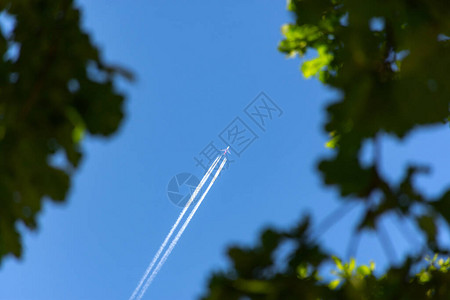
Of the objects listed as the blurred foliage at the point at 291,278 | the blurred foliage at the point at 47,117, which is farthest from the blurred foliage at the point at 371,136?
the blurred foliage at the point at 47,117

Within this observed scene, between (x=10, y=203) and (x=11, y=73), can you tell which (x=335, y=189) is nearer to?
(x=10, y=203)

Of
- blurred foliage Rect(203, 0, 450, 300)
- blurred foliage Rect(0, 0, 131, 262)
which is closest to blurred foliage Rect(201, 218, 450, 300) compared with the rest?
blurred foliage Rect(203, 0, 450, 300)

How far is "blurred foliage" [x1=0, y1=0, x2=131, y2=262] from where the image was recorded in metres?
1.87

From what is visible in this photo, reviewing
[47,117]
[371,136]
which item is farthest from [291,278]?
[47,117]

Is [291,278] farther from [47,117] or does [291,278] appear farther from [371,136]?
[47,117]

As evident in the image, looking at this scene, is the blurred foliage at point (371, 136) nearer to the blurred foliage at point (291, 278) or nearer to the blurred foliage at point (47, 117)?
the blurred foliage at point (291, 278)

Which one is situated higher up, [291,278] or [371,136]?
[371,136]

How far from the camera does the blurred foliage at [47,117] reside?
1.87m

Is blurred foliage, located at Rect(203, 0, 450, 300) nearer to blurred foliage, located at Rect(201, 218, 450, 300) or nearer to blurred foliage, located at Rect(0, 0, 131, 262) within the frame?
blurred foliage, located at Rect(201, 218, 450, 300)

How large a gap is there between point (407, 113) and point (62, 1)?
1950 millimetres

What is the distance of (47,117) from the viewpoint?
6.35 ft

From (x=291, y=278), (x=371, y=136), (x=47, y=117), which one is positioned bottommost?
(x=291, y=278)

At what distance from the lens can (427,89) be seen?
1.72m

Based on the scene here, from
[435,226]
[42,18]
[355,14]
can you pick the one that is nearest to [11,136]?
[42,18]
